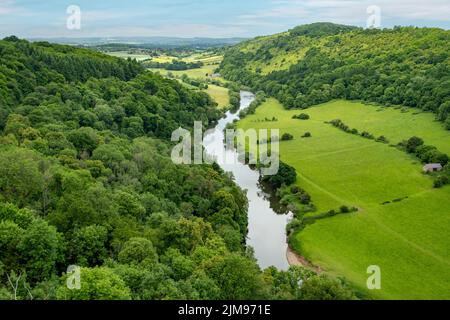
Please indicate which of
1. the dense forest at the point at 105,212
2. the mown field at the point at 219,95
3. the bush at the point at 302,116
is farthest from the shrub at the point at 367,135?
the mown field at the point at 219,95

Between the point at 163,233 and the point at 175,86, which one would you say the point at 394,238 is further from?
the point at 175,86

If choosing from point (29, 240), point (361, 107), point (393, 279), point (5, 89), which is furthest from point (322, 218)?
point (361, 107)

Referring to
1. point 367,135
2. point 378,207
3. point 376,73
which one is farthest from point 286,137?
point 376,73

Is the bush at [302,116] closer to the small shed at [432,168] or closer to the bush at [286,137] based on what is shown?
the bush at [286,137]

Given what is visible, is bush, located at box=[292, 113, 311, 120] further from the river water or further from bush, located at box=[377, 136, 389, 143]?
the river water

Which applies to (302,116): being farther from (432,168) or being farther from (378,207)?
(378,207)

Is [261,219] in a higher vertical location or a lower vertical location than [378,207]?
lower

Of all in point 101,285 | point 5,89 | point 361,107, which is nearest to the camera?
point 101,285
